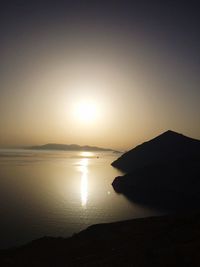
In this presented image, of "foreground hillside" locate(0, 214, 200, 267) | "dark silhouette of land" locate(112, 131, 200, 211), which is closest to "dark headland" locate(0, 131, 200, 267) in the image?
"foreground hillside" locate(0, 214, 200, 267)

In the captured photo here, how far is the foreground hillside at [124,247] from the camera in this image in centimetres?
2719

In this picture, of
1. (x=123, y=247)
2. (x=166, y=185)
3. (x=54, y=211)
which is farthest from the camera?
(x=166, y=185)

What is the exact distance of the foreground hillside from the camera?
2719cm

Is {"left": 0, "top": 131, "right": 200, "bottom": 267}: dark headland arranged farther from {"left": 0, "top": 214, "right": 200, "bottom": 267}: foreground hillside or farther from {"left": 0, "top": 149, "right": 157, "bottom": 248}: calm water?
{"left": 0, "top": 149, "right": 157, "bottom": 248}: calm water

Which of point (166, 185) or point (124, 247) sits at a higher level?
point (124, 247)

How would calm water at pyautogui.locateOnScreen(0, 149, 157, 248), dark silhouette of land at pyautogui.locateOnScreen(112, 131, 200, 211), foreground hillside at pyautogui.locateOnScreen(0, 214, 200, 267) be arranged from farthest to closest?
dark silhouette of land at pyautogui.locateOnScreen(112, 131, 200, 211)
calm water at pyautogui.locateOnScreen(0, 149, 157, 248)
foreground hillside at pyautogui.locateOnScreen(0, 214, 200, 267)

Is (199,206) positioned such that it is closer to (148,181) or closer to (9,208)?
(148,181)

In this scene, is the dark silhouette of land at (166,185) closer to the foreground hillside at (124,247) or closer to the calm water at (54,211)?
the calm water at (54,211)

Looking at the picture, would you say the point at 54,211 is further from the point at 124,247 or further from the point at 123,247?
the point at 124,247

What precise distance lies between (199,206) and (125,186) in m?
47.6

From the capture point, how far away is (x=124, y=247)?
3256 centimetres

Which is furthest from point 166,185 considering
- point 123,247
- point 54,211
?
point 123,247

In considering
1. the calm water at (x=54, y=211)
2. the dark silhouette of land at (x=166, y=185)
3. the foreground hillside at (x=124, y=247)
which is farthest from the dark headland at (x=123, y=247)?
the dark silhouette of land at (x=166, y=185)

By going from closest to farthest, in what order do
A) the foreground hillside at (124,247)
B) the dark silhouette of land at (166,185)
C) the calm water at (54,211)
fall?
the foreground hillside at (124,247), the calm water at (54,211), the dark silhouette of land at (166,185)
